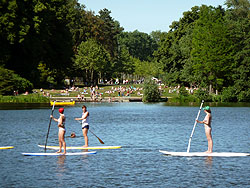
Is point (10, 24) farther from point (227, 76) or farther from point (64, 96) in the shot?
point (227, 76)

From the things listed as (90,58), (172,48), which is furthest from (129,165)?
(90,58)

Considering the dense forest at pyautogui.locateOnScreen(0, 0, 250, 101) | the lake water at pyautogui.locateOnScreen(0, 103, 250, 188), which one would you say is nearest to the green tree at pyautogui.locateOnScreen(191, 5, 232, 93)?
the dense forest at pyautogui.locateOnScreen(0, 0, 250, 101)

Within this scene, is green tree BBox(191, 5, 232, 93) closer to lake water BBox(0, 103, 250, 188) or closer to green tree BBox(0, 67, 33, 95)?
green tree BBox(0, 67, 33, 95)

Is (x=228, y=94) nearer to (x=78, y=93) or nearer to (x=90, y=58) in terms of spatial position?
(x=78, y=93)

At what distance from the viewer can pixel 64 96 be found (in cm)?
11056

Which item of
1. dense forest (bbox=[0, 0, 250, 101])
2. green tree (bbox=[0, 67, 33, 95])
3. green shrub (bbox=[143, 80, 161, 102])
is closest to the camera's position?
green tree (bbox=[0, 67, 33, 95])

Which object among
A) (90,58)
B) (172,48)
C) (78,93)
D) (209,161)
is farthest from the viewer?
(90,58)

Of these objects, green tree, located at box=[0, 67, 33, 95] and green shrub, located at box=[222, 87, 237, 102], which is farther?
green shrub, located at box=[222, 87, 237, 102]

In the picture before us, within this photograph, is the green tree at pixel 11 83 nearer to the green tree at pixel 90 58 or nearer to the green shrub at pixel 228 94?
the green shrub at pixel 228 94

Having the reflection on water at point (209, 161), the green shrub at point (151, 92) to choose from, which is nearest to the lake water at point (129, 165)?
the reflection on water at point (209, 161)

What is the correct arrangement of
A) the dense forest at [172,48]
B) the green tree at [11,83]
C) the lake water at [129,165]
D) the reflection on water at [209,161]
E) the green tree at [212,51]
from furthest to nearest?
the green tree at [212,51]
the dense forest at [172,48]
the green tree at [11,83]
the reflection on water at [209,161]
the lake water at [129,165]

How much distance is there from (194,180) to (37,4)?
281 ft

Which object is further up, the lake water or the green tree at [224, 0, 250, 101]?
the green tree at [224, 0, 250, 101]

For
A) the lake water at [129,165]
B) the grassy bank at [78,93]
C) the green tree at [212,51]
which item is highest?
the green tree at [212,51]
